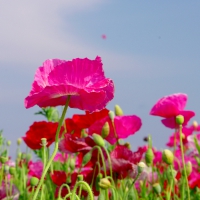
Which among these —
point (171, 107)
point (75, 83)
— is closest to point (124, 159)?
point (171, 107)

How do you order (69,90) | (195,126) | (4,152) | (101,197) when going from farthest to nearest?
(195,126) → (4,152) → (101,197) → (69,90)

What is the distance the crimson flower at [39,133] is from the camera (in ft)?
4.79

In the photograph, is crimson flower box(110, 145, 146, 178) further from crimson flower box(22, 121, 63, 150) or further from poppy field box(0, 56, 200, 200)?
crimson flower box(22, 121, 63, 150)

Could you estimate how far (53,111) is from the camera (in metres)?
1.98

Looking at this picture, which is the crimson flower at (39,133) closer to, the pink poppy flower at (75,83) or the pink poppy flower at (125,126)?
the pink poppy flower at (125,126)

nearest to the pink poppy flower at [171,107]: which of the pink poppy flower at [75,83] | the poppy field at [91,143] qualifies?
the poppy field at [91,143]

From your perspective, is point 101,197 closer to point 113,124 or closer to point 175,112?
point 113,124

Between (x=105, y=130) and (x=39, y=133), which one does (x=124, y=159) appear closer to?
(x=105, y=130)

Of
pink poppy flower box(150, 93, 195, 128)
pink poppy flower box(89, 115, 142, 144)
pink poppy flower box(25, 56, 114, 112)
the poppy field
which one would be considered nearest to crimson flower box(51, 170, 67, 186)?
the poppy field

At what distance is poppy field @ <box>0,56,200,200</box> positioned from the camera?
696mm

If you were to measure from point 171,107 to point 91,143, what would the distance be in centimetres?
33

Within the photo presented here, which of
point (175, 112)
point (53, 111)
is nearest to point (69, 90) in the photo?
point (175, 112)

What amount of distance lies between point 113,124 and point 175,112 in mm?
249

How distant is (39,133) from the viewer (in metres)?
1.48
